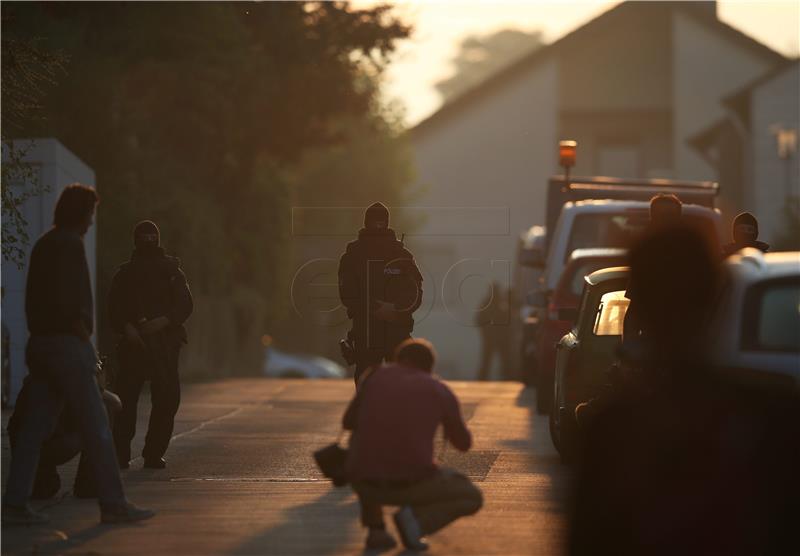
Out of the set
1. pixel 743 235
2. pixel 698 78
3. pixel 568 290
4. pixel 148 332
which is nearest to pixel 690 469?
pixel 743 235

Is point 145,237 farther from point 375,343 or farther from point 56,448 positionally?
point 56,448

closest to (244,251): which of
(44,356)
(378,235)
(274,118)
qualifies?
(274,118)

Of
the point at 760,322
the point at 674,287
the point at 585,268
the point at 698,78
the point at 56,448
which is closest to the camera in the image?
the point at 674,287

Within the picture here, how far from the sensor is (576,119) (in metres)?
64.2

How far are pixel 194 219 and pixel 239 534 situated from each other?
19.7 m

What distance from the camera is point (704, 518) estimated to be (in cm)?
683

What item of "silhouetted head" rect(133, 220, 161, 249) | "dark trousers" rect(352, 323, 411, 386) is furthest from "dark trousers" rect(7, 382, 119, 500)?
"silhouetted head" rect(133, 220, 161, 249)

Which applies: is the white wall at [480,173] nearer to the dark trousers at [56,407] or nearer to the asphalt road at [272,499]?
the asphalt road at [272,499]

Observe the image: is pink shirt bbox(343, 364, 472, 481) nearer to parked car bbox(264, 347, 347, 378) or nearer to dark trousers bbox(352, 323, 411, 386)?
dark trousers bbox(352, 323, 411, 386)

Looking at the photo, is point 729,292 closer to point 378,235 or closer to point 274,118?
point 378,235

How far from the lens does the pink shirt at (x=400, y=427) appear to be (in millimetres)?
9672

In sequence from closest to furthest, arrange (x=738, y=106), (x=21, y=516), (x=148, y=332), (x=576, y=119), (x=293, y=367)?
(x=21, y=516), (x=148, y=332), (x=293, y=367), (x=738, y=106), (x=576, y=119)

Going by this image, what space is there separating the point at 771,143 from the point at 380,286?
4123cm

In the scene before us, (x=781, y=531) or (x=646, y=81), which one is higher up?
(x=646, y=81)
